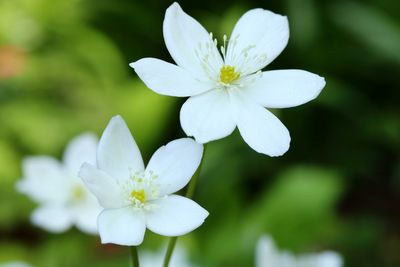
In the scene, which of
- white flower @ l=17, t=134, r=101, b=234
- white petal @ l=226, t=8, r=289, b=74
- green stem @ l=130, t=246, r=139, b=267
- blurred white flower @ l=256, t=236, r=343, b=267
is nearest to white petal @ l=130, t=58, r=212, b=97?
white petal @ l=226, t=8, r=289, b=74

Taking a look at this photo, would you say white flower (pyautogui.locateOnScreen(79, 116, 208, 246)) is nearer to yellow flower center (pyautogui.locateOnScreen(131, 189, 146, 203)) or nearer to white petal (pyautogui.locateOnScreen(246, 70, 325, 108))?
yellow flower center (pyautogui.locateOnScreen(131, 189, 146, 203))

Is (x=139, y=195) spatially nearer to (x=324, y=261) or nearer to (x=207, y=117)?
(x=207, y=117)

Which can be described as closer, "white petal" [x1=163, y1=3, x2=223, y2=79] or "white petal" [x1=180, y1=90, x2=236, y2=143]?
"white petal" [x1=180, y1=90, x2=236, y2=143]

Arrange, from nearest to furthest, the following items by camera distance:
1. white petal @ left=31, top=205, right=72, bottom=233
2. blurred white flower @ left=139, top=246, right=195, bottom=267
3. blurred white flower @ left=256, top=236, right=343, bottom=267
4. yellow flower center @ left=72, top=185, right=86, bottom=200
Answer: blurred white flower @ left=256, top=236, right=343, bottom=267 → white petal @ left=31, top=205, right=72, bottom=233 → yellow flower center @ left=72, top=185, right=86, bottom=200 → blurred white flower @ left=139, top=246, right=195, bottom=267

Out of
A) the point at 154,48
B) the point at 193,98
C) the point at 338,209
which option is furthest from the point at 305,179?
the point at 193,98

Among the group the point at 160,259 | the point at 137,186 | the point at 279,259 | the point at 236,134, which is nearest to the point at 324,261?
the point at 279,259

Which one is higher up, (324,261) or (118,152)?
(118,152)

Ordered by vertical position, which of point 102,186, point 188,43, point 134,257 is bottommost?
point 134,257
